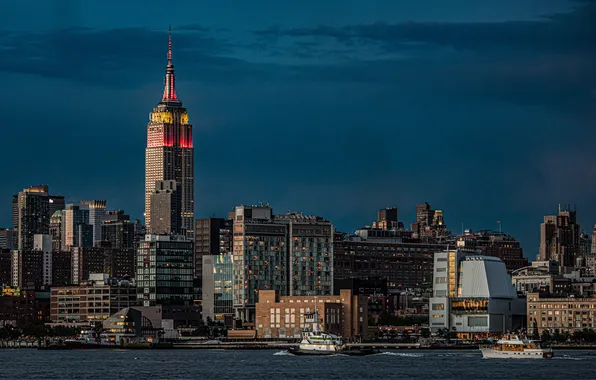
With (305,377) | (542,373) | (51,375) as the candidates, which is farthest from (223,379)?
(542,373)

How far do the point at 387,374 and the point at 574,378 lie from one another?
75.6 ft

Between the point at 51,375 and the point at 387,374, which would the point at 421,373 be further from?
the point at 51,375

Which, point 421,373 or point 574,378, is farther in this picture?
point 421,373

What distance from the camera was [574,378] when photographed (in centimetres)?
18662

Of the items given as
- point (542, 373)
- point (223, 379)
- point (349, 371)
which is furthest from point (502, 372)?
point (223, 379)

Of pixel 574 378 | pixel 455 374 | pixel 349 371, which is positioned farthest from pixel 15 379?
pixel 574 378

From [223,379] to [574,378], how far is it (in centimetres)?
4120

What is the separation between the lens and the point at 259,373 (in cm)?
19988

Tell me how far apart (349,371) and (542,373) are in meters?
23.9

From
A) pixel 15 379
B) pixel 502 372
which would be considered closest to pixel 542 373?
pixel 502 372

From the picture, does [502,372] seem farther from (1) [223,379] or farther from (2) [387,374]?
(1) [223,379]

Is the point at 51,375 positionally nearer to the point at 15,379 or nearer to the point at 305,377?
the point at 15,379

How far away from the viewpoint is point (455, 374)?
644ft

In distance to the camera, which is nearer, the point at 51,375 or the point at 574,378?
the point at 574,378
